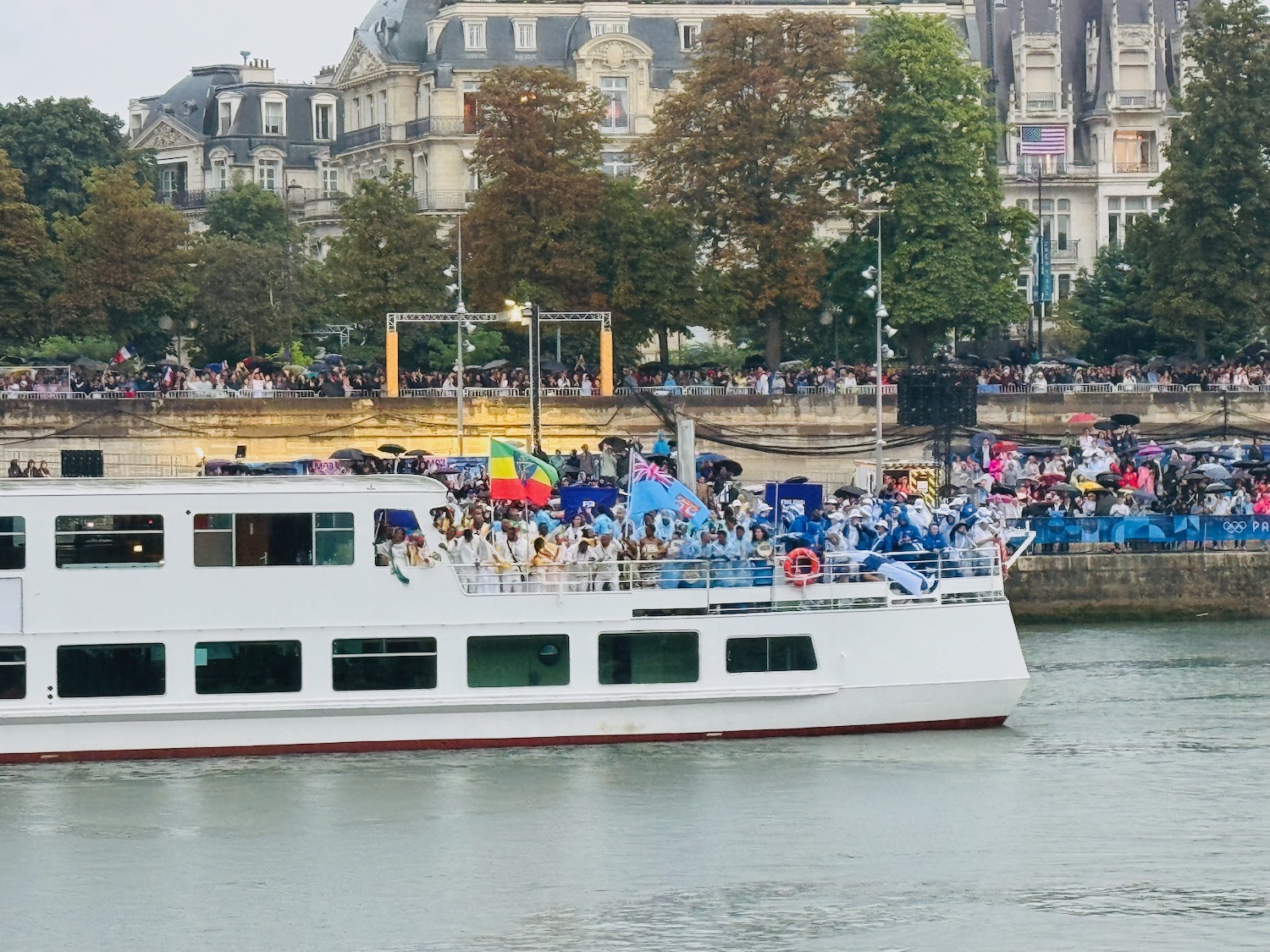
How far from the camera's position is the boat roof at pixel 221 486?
112 ft

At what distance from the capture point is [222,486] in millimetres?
34500

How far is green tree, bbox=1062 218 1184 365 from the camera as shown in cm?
7725

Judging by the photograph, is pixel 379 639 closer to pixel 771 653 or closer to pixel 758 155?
pixel 771 653

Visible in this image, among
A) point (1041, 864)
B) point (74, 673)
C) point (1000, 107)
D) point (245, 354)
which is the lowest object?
point (1041, 864)

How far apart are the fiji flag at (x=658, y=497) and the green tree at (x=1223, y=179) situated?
39356 mm

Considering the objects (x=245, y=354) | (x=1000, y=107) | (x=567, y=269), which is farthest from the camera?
(x=1000, y=107)

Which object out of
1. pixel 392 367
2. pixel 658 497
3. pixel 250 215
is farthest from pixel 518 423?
pixel 250 215

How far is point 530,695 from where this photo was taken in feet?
115

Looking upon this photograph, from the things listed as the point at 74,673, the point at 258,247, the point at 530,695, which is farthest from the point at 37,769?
the point at 258,247

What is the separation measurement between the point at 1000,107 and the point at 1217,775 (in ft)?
238

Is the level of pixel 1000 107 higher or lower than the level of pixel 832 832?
higher

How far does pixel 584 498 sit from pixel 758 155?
27.1 m

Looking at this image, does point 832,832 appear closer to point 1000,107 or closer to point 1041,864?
point 1041,864

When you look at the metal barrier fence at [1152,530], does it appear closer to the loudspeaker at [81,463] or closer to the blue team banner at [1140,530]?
the blue team banner at [1140,530]
